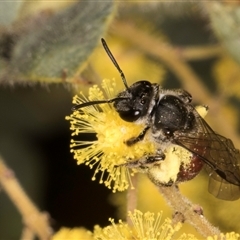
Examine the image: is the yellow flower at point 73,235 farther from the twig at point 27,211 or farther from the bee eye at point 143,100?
the bee eye at point 143,100

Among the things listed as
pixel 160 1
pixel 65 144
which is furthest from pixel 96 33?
pixel 65 144

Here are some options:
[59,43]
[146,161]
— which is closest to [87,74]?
[59,43]

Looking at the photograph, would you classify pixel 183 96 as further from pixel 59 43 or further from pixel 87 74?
pixel 59 43

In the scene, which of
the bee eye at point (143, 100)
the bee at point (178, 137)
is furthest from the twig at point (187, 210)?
the bee eye at point (143, 100)

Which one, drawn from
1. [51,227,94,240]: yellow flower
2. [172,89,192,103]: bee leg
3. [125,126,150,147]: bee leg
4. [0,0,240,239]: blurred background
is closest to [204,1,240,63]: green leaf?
[0,0,240,239]: blurred background

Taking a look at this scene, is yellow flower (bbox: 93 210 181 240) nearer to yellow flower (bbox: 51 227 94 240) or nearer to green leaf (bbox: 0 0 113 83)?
yellow flower (bbox: 51 227 94 240)

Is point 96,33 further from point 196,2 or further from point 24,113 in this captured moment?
point 24,113
